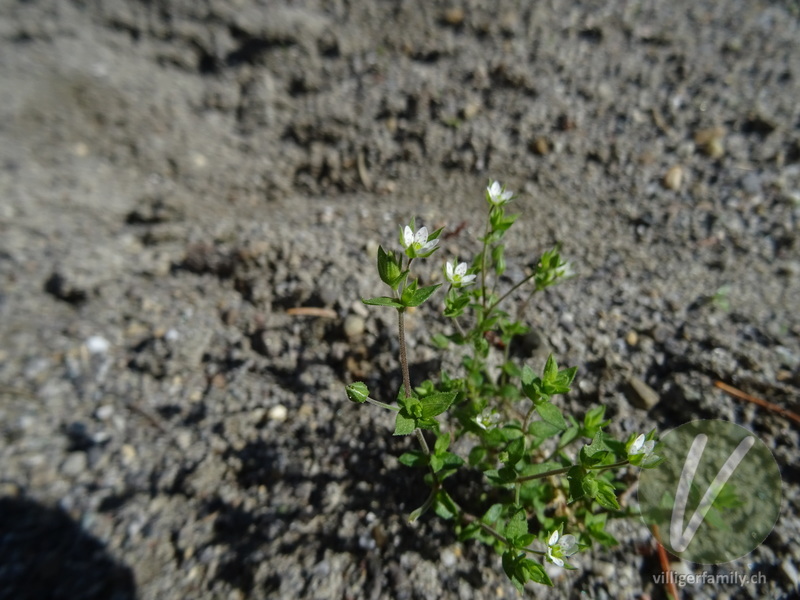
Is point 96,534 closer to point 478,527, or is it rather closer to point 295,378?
point 295,378

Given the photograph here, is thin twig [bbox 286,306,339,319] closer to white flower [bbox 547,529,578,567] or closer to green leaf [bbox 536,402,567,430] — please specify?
green leaf [bbox 536,402,567,430]

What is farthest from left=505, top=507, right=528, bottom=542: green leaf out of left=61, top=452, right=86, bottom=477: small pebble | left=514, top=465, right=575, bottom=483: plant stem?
left=61, top=452, right=86, bottom=477: small pebble

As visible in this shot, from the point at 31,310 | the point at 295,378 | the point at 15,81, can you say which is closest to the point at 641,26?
the point at 295,378

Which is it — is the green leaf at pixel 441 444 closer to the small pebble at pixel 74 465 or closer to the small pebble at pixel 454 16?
the small pebble at pixel 74 465

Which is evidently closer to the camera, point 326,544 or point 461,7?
point 326,544

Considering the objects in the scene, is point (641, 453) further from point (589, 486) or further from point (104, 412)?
point (104, 412)

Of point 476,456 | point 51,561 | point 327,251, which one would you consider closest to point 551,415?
point 476,456

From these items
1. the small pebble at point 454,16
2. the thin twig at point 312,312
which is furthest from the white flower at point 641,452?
the small pebble at point 454,16
